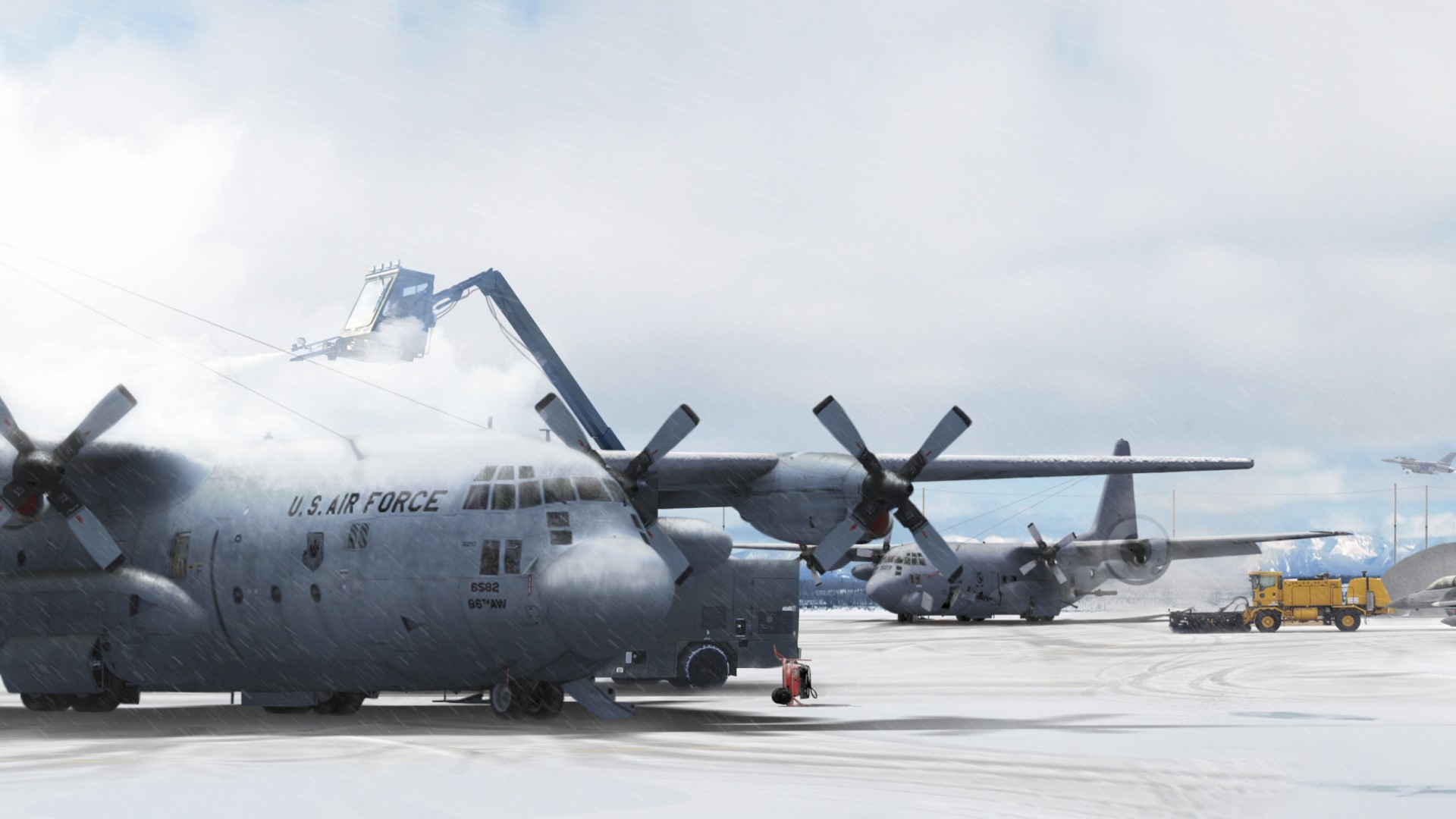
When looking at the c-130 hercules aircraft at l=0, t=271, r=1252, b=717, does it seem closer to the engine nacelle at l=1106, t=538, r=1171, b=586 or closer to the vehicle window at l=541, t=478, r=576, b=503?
the vehicle window at l=541, t=478, r=576, b=503

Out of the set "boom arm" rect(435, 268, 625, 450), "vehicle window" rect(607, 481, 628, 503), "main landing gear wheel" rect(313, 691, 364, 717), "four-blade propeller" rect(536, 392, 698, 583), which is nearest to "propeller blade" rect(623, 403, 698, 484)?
"four-blade propeller" rect(536, 392, 698, 583)

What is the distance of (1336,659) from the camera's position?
39.7m

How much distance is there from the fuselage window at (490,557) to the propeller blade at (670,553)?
326cm

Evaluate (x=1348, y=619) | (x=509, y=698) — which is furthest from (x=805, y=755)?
(x=1348, y=619)

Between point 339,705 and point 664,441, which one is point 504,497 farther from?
point 339,705

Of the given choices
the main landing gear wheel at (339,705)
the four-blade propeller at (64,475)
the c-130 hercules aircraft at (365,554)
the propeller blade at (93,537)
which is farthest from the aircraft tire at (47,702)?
the main landing gear wheel at (339,705)

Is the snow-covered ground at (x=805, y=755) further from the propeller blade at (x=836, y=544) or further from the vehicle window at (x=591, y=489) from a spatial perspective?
the vehicle window at (x=591, y=489)

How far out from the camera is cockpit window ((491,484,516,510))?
2062 cm

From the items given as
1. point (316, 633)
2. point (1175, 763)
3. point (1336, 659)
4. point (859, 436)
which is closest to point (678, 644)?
point (859, 436)

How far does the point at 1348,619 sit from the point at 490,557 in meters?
54.0

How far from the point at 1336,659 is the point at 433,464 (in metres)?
28.3

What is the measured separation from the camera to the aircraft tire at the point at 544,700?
69.7 feet

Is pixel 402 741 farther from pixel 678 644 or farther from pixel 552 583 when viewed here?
pixel 678 644

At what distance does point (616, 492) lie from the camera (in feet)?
69.0
